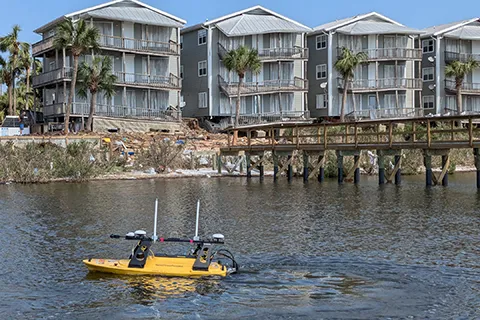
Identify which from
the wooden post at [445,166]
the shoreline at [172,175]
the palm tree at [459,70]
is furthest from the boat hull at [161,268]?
the palm tree at [459,70]

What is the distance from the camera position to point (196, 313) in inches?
500

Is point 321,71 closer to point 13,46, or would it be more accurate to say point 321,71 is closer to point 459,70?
point 459,70

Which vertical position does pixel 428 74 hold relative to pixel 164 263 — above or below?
above

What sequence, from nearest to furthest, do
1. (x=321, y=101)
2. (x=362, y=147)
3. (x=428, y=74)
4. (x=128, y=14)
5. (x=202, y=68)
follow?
(x=362, y=147), (x=128, y=14), (x=202, y=68), (x=321, y=101), (x=428, y=74)

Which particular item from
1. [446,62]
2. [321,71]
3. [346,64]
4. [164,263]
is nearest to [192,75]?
[321,71]

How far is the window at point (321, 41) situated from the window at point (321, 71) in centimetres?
182

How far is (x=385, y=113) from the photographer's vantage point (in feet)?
232

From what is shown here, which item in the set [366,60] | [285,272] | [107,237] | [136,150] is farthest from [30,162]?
[366,60]

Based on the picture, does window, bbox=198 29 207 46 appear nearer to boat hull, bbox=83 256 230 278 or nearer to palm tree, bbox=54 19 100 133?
palm tree, bbox=54 19 100 133

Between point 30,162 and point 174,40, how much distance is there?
27217 millimetres

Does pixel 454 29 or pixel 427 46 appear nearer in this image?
pixel 454 29

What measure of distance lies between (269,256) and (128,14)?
48255mm

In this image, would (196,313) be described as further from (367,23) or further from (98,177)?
(367,23)

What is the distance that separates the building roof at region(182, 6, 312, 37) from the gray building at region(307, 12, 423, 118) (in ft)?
10.6
